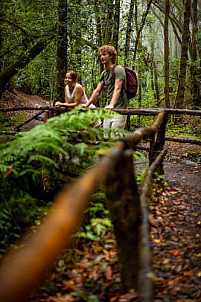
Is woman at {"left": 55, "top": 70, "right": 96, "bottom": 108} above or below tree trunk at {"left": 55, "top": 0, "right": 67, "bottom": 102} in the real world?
below

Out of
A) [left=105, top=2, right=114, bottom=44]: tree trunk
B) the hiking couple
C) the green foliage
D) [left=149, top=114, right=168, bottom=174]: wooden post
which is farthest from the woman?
[left=105, top=2, right=114, bottom=44]: tree trunk

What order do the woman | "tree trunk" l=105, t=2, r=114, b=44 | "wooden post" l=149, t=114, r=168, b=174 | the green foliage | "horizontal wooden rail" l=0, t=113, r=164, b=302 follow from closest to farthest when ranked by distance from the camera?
"horizontal wooden rail" l=0, t=113, r=164, b=302 → the green foliage → "wooden post" l=149, t=114, r=168, b=174 → the woman → "tree trunk" l=105, t=2, r=114, b=44

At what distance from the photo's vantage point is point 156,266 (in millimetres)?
2512

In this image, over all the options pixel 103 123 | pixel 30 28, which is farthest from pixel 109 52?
pixel 30 28

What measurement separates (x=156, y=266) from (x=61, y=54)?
7610mm

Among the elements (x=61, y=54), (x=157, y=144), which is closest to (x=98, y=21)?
(x=61, y=54)

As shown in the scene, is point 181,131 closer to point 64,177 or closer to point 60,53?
point 60,53

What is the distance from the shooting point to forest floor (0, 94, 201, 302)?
2184 mm

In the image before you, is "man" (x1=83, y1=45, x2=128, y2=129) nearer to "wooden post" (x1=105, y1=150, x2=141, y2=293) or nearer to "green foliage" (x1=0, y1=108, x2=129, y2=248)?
"green foliage" (x1=0, y1=108, x2=129, y2=248)

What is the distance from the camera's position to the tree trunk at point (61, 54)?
821cm

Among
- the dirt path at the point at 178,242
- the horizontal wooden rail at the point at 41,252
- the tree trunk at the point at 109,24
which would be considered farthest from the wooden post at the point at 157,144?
the tree trunk at the point at 109,24

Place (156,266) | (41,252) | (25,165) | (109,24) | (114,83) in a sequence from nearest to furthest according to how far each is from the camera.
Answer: (41,252) → (156,266) → (25,165) → (114,83) → (109,24)

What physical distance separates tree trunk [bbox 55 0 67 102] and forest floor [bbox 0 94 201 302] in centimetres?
553

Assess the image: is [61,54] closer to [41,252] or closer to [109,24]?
[109,24]
